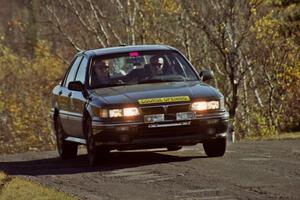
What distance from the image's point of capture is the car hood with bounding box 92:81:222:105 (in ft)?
44.3

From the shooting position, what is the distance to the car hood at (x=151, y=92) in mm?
13516

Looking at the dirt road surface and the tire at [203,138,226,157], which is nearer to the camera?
the dirt road surface

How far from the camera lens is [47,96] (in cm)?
5275

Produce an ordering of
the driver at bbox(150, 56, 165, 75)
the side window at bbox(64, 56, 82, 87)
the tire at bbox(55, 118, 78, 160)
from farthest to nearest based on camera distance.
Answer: the tire at bbox(55, 118, 78, 160), the side window at bbox(64, 56, 82, 87), the driver at bbox(150, 56, 165, 75)

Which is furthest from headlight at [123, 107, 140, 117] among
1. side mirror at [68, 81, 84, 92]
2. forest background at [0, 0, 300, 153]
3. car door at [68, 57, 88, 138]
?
forest background at [0, 0, 300, 153]

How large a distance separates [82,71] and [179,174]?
11.6 ft

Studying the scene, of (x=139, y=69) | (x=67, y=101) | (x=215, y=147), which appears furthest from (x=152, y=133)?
(x=67, y=101)

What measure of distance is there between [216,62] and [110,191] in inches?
1181

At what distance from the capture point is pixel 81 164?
14.9m

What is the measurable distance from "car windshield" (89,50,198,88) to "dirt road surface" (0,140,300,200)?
1070 mm

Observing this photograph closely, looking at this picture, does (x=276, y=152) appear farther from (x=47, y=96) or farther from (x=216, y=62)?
(x=47, y=96)

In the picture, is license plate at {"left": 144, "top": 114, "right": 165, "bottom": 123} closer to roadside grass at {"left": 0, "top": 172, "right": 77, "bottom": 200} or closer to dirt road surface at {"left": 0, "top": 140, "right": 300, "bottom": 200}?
dirt road surface at {"left": 0, "top": 140, "right": 300, "bottom": 200}

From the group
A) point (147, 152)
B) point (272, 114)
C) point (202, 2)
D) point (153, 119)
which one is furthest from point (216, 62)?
point (153, 119)

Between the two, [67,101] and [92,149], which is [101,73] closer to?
[67,101]
